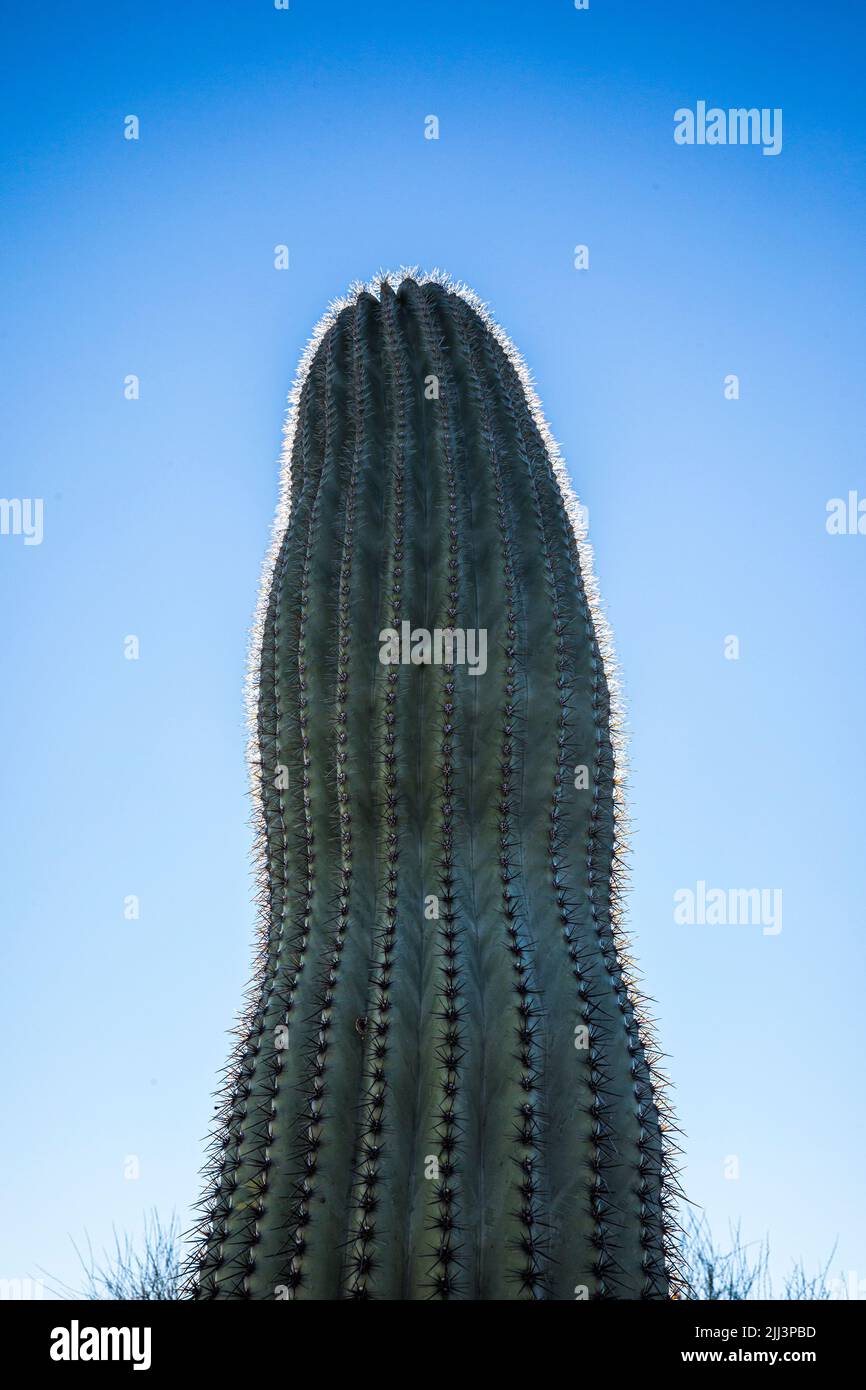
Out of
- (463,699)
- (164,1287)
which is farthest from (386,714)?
(164,1287)

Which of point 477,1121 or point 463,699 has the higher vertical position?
point 463,699

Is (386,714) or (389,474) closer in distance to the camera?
(386,714)

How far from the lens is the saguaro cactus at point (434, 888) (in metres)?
3.22

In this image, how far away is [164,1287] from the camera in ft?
30.8

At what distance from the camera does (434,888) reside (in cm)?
384

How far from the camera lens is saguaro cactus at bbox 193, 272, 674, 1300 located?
127 inches

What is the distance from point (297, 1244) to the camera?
10.6 feet

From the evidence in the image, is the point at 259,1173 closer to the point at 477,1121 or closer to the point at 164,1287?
the point at 477,1121
